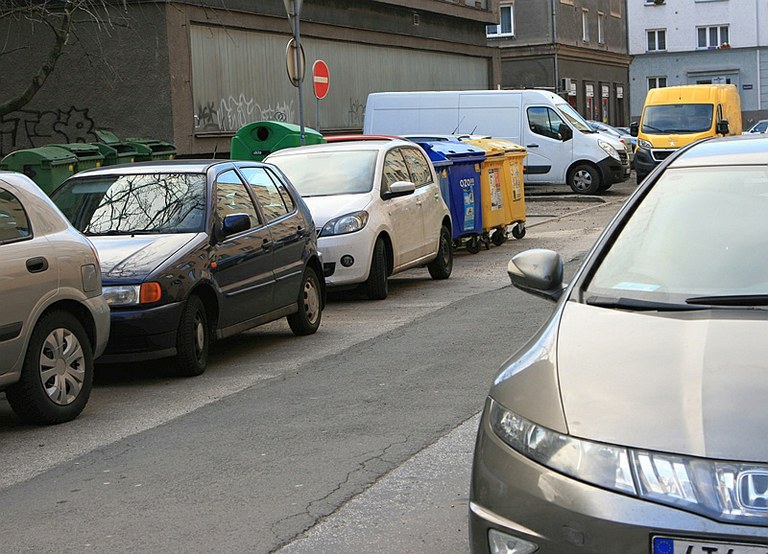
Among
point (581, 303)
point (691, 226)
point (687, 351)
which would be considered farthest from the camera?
point (691, 226)

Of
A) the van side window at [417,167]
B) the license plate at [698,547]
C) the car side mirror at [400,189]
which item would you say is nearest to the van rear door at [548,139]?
the van side window at [417,167]

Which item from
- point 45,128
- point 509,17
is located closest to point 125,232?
point 45,128

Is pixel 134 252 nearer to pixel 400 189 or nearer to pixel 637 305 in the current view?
pixel 400 189

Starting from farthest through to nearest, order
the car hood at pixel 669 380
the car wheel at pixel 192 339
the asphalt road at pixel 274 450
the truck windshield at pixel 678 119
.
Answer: the truck windshield at pixel 678 119 < the car wheel at pixel 192 339 < the asphalt road at pixel 274 450 < the car hood at pixel 669 380

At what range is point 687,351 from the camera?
150 inches

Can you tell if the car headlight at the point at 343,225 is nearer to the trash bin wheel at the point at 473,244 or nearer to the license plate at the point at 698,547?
the trash bin wheel at the point at 473,244

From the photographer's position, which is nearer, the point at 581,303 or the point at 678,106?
the point at 581,303

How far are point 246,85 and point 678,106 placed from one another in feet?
41.7

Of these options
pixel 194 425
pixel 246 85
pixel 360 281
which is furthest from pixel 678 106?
pixel 194 425

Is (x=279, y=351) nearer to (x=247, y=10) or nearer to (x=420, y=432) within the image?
(x=420, y=432)

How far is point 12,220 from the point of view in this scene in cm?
765

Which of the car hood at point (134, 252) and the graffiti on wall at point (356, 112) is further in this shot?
the graffiti on wall at point (356, 112)

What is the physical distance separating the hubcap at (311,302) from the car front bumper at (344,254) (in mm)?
1714

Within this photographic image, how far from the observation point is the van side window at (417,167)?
49.3 feet
